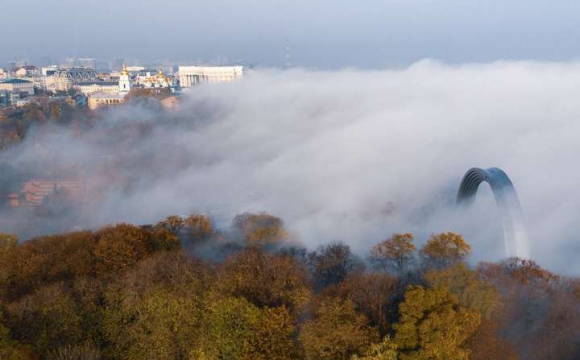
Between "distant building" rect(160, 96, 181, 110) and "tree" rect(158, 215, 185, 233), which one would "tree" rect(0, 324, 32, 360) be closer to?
"tree" rect(158, 215, 185, 233)

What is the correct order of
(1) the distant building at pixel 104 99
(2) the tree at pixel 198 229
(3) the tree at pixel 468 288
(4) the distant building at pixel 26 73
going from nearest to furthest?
(3) the tree at pixel 468 288
(2) the tree at pixel 198 229
(1) the distant building at pixel 104 99
(4) the distant building at pixel 26 73

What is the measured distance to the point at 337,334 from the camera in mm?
10039

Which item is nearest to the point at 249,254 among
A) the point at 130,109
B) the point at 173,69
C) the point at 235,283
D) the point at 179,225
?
the point at 235,283

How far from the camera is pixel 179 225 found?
19047 millimetres

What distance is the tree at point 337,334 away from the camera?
32.8 feet

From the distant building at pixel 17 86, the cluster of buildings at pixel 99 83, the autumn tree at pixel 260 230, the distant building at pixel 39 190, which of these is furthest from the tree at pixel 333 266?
the distant building at pixel 17 86

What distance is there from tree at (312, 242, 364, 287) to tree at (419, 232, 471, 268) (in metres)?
1.94

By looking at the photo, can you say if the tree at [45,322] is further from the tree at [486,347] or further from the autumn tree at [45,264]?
the tree at [486,347]

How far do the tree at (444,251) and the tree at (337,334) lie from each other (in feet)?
16.7

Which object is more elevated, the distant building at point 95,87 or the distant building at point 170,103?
the distant building at point 95,87

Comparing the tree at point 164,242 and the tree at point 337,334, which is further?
the tree at point 164,242

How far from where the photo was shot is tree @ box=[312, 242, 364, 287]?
15035 millimetres

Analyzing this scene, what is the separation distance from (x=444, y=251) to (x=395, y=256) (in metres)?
1.54

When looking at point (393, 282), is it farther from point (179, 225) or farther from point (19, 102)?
point (19, 102)
